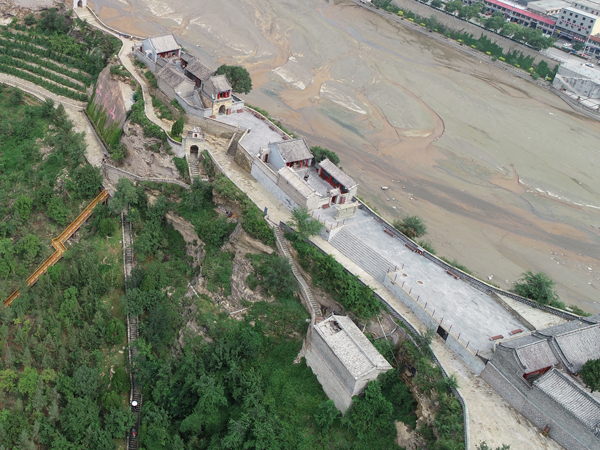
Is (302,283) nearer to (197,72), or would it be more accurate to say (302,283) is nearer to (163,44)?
(197,72)

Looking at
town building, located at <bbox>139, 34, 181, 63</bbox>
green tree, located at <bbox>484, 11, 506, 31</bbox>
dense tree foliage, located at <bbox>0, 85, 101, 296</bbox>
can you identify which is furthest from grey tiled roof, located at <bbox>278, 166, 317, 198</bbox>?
green tree, located at <bbox>484, 11, 506, 31</bbox>

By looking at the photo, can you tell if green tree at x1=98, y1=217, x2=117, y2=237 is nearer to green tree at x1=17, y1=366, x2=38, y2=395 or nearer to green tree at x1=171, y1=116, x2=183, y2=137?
green tree at x1=171, y1=116, x2=183, y2=137

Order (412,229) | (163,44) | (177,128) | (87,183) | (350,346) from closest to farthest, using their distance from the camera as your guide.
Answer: (350,346) → (412,229) → (177,128) → (87,183) → (163,44)

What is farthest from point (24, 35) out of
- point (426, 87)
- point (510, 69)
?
point (510, 69)

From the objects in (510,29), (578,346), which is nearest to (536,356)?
(578,346)

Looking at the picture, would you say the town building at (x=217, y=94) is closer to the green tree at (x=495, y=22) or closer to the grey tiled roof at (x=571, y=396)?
the grey tiled roof at (x=571, y=396)

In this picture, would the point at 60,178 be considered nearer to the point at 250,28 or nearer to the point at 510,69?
the point at 250,28

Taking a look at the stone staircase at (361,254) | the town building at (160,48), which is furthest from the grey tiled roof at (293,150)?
the town building at (160,48)
